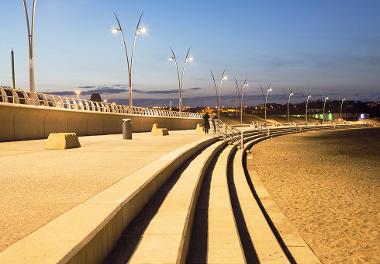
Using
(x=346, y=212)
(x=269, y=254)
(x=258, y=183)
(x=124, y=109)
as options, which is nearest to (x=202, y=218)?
(x=269, y=254)

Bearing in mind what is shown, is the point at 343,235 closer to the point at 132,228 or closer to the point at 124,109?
the point at 132,228

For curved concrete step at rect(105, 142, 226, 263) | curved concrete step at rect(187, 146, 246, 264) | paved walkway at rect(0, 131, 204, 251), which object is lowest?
curved concrete step at rect(187, 146, 246, 264)

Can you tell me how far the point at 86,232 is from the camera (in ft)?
12.2

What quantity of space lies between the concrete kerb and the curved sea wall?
14.5m

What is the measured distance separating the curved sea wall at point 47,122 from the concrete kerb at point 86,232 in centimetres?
1446

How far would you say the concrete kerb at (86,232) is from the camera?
313 centimetres

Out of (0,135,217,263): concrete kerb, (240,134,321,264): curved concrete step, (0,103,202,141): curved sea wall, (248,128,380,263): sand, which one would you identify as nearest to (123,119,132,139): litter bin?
(0,103,202,141): curved sea wall

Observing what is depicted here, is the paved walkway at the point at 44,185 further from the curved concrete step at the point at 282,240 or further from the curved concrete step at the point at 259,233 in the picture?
the curved concrete step at the point at 282,240

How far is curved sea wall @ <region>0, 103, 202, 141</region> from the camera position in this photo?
19.2 metres

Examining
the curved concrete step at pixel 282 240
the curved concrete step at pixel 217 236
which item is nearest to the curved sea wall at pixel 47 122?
the curved concrete step at pixel 282 240

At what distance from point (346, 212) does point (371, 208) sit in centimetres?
81

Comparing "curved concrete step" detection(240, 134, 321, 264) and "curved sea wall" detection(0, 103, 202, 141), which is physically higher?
"curved sea wall" detection(0, 103, 202, 141)

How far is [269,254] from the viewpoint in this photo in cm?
612

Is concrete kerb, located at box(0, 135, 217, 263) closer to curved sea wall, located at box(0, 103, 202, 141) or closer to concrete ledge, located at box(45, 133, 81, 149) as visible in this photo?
concrete ledge, located at box(45, 133, 81, 149)
